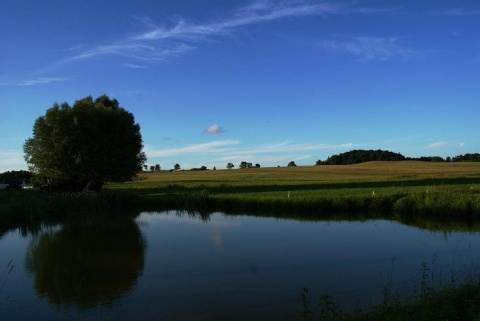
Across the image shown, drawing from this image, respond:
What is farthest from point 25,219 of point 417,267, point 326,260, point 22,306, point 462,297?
point 462,297

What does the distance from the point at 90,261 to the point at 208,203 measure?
637 inches

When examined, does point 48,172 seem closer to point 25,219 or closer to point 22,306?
point 25,219

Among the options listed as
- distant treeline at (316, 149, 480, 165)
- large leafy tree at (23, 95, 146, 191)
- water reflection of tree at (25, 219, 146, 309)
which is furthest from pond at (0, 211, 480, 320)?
distant treeline at (316, 149, 480, 165)

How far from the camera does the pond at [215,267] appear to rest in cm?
908

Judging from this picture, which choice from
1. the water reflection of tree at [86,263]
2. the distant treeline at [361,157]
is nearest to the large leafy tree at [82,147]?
the water reflection of tree at [86,263]

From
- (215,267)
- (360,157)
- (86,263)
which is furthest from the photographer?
(360,157)

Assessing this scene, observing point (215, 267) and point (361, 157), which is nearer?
point (215, 267)

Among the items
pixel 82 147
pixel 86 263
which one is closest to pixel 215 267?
pixel 86 263

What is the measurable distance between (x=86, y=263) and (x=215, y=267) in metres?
4.13

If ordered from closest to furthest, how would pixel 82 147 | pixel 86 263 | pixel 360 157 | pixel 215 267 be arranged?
pixel 215 267, pixel 86 263, pixel 82 147, pixel 360 157

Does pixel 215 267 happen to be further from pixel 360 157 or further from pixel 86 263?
pixel 360 157

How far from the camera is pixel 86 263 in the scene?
13.6 metres

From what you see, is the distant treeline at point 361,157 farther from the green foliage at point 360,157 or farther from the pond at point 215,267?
the pond at point 215,267

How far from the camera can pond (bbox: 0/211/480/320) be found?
908cm
